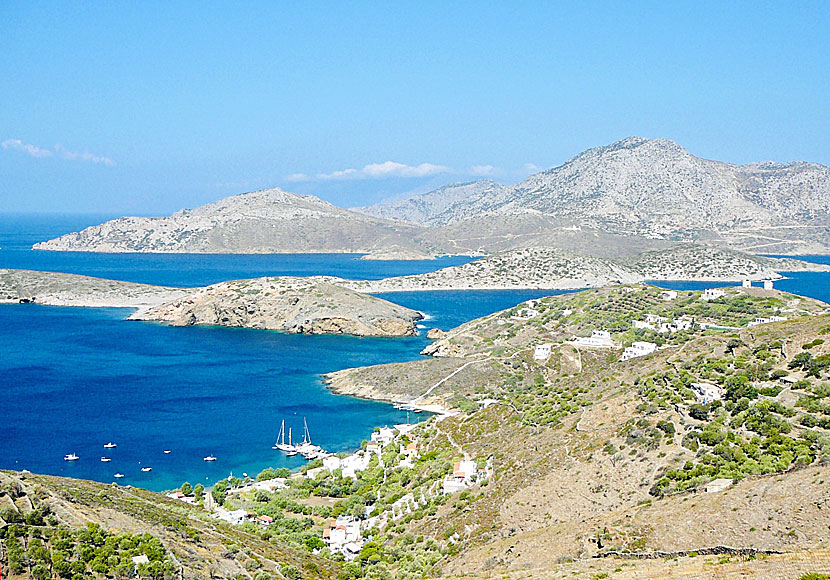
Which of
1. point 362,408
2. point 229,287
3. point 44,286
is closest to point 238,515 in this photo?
point 362,408

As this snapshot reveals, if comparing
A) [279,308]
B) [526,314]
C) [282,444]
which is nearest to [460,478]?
[282,444]

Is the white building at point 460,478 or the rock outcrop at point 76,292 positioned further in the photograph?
the rock outcrop at point 76,292

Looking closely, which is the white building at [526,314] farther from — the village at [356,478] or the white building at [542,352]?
the village at [356,478]

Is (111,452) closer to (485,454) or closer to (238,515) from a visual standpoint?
(238,515)

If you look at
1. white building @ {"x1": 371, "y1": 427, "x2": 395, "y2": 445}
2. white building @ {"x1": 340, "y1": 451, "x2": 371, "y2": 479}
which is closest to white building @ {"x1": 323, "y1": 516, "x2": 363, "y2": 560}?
white building @ {"x1": 340, "y1": 451, "x2": 371, "y2": 479}

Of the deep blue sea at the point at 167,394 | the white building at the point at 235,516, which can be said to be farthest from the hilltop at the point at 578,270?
the white building at the point at 235,516

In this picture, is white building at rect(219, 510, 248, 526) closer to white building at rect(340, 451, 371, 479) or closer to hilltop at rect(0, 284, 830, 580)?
hilltop at rect(0, 284, 830, 580)
